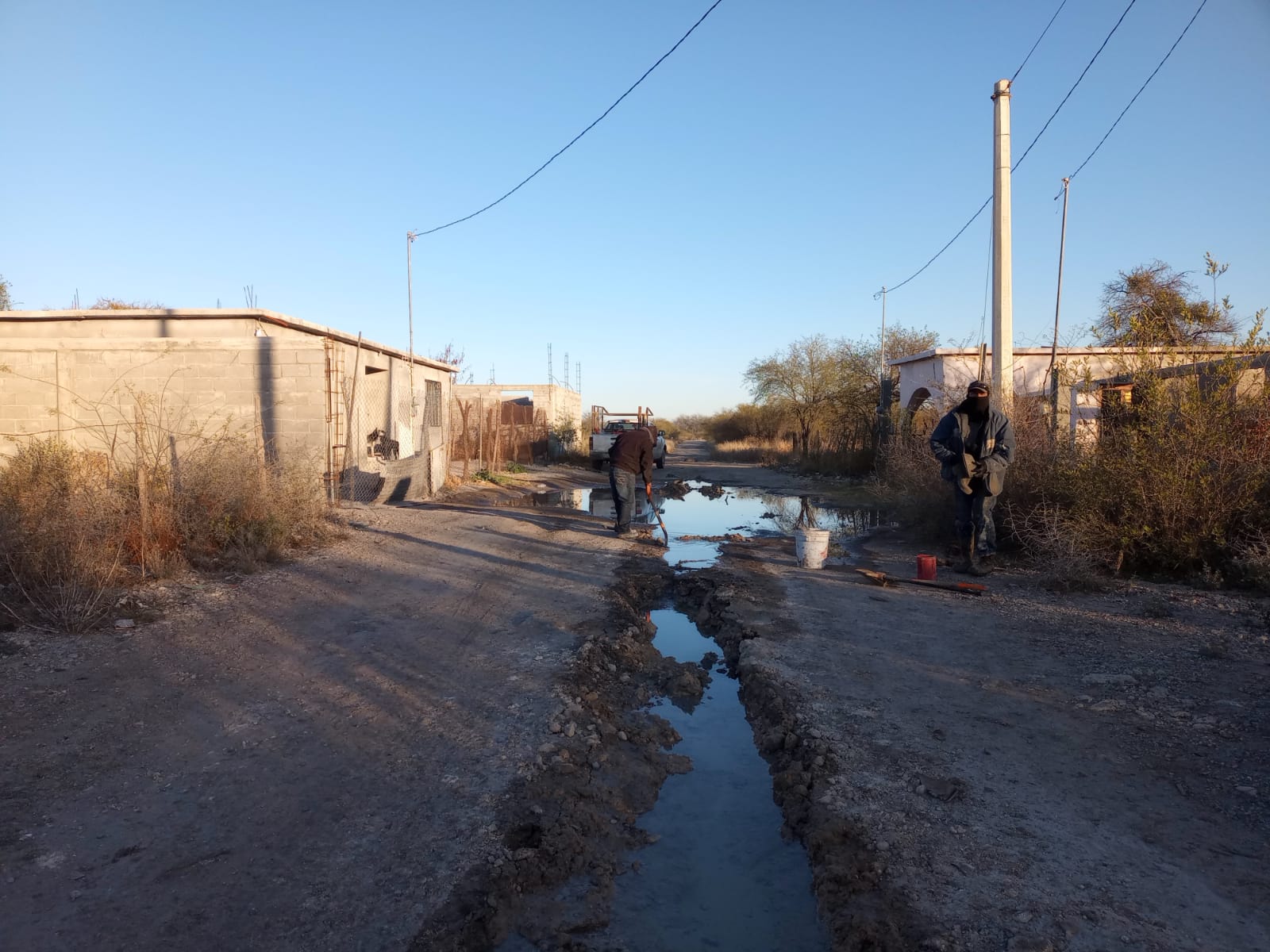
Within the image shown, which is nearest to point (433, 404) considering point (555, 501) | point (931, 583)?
point (555, 501)

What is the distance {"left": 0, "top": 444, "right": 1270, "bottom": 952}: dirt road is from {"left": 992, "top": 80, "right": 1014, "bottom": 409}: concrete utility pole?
406cm

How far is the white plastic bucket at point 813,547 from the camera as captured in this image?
9273mm

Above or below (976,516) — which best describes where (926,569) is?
below

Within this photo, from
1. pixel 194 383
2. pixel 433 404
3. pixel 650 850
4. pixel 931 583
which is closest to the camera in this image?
pixel 650 850

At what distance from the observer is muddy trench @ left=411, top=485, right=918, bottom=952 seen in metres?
2.84

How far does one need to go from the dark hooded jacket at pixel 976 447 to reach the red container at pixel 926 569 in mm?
946

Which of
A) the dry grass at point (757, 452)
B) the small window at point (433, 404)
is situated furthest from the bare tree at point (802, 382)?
the small window at point (433, 404)

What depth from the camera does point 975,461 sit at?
8602mm

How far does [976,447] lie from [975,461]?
0.20 metres

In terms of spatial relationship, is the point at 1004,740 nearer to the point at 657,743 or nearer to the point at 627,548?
the point at 657,743

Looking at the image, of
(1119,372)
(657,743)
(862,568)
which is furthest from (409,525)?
(1119,372)

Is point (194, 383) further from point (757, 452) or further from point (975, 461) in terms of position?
point (757, 452)

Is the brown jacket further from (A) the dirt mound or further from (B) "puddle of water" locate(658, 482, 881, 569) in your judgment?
(A) the dirt mound

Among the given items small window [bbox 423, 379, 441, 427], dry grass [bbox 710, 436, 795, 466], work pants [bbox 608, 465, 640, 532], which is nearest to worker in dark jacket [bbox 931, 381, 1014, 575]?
work pants [bbox 608, 465, 640, 532]
